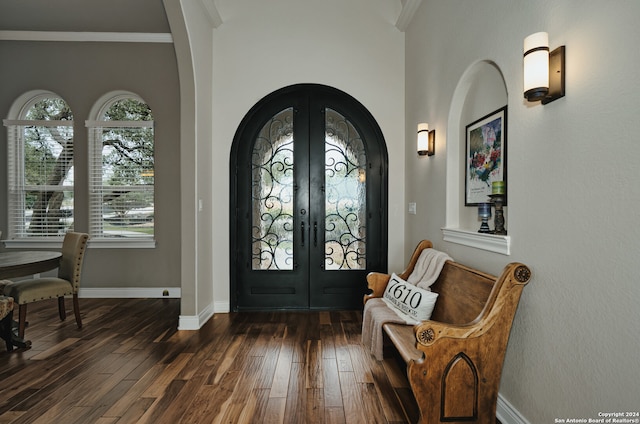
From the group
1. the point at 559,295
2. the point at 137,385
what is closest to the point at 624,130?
the point at 559,295

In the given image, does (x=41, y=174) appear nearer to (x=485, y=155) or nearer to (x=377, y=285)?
(x=377, y=285)

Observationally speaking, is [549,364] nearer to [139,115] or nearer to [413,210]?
[413,210]

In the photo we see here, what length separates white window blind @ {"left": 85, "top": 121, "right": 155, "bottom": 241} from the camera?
15.8 feet

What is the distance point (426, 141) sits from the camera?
3309mm

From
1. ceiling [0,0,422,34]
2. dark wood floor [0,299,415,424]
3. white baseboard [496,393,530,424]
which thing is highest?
ceiling [0,0,422,34]

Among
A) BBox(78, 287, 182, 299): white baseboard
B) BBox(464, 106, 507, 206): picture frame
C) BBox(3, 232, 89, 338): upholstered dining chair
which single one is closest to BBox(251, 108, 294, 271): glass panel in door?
BBox(78, 287, 182, 299): white baseboard

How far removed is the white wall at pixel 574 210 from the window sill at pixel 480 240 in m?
0.05

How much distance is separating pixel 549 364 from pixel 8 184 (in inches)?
242

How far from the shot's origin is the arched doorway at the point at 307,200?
4.24 meters

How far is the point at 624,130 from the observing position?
4.27 ft

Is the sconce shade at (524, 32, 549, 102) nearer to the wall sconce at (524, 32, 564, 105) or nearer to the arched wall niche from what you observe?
the wall sconce at (524, 32, 564, 105)

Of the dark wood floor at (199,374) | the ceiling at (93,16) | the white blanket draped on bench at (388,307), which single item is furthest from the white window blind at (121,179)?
the white blanket draped on bench at (388,307)

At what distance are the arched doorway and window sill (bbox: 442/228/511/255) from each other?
1488 millimetres

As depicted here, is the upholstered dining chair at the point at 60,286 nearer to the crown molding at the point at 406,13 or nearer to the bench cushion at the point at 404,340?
the bench cushion at the point at 404,340
